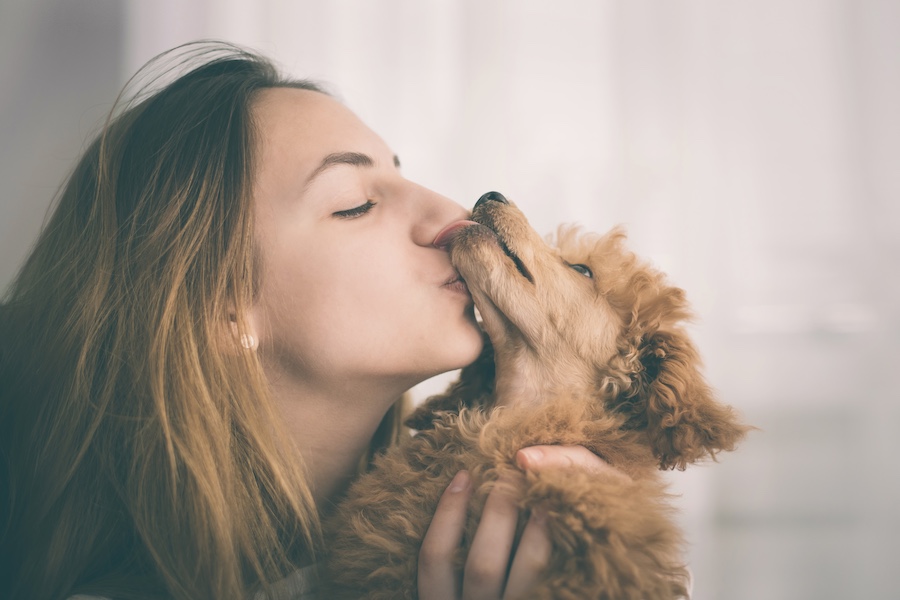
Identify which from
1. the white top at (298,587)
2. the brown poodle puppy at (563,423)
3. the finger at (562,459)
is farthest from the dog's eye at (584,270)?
the white top at (298,587)

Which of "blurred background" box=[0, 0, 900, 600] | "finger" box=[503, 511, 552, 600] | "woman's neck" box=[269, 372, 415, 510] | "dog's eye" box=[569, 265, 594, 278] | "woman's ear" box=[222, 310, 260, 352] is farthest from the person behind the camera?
"blurred background" box=[0, 0, 900, 600]

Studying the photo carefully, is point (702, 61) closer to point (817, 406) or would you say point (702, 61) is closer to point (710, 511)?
point (817, 406)

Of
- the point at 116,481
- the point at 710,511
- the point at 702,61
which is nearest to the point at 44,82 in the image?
the point at 116,481

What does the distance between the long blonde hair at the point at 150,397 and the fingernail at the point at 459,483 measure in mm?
333

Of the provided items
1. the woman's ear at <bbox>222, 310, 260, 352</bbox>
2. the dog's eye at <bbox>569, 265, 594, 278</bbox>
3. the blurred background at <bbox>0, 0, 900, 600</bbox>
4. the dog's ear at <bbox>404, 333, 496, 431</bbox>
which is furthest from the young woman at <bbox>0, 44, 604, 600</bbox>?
the blurred background at <bbox>0, 0, 900, 600</bbox>

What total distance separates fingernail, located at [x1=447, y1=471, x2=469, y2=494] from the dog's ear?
0.33 m

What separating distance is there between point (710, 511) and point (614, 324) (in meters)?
1.04

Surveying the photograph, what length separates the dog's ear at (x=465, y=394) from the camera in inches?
56.0

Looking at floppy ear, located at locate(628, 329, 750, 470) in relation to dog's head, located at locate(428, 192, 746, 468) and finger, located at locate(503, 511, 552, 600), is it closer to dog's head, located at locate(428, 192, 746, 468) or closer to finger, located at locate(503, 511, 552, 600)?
dog's head, located at locate(428, 192, 746, 468)

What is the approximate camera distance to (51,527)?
108 cm

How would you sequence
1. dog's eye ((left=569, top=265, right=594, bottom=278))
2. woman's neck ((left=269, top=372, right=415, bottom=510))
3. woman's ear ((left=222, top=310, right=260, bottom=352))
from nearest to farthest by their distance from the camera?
1. woman's ear ((left=222, top=310, right=260, bottom=352))
2. woman's neck ((left=269, top=372, right=415, bottom=510))
3. dog's eye ((left=569, top=265, right=594, bottom=278))

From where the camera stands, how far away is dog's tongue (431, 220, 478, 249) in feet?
4.02

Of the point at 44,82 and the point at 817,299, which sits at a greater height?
the point at 44,82

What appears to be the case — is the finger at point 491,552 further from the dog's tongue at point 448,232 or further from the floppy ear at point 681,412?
the dog's tongue at point 448,232
